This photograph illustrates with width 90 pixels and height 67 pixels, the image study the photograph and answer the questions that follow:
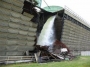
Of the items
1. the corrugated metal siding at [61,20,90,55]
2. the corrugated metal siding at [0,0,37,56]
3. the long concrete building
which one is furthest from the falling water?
the corrugated metal siding at [0,0,37,56]

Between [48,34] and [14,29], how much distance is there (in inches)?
376

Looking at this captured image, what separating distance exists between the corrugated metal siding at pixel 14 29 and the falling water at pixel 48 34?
4.90 meters

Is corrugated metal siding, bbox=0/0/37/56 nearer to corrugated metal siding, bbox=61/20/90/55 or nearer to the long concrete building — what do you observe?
the long concrete building

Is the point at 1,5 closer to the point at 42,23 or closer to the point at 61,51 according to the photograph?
the point at 61,51

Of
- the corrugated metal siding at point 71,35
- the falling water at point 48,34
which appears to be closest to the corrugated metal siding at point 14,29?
the falling water at point 48,34

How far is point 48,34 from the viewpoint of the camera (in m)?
26.4

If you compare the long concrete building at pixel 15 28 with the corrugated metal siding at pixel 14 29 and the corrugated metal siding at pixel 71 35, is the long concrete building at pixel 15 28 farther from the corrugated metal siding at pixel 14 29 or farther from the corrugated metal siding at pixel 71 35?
the corrugated metal siding at pixel 71 35

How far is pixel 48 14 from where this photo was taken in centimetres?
2864

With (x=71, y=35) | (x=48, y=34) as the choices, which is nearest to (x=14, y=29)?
(x=48, y=34)

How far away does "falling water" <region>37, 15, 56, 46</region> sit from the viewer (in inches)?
995

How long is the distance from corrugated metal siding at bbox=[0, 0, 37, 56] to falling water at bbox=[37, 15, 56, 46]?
490 centimetres

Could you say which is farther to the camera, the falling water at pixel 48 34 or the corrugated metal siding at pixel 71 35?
the corrugated metal siding at pixel 71 35

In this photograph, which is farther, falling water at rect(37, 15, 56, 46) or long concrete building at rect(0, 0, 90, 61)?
falling water at rect(37, 15, 56, 46)

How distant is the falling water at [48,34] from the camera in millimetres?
25264
